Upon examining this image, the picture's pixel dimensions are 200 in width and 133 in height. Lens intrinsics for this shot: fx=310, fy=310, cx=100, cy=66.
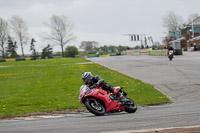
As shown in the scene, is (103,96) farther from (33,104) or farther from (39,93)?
(39,93)

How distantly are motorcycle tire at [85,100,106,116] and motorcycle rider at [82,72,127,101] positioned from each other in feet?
1.84

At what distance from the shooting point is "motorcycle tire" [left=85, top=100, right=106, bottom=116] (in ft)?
32.3

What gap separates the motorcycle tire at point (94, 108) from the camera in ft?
32.3

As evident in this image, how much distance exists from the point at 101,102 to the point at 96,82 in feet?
2.25

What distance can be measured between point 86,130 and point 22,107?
7117mm

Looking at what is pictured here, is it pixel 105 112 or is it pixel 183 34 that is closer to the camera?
pixel 105 112

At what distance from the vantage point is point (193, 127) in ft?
22.5


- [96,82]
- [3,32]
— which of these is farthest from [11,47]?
[96,82]

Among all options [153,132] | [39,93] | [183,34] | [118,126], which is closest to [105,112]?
[118,126]

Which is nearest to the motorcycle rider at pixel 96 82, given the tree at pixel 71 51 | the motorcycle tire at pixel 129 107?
the motorcycle tire at pixel 129 107

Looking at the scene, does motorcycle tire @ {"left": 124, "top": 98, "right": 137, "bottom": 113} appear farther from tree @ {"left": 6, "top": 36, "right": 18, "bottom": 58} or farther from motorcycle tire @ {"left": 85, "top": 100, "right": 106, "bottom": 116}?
tree @ {"left": 6, "top": 36, "right": 18, "bottom": 58}

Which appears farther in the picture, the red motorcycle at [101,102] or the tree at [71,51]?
the tree at [71,51]

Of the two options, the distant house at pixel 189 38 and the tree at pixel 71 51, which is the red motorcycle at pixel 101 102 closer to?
the distant house at pixel 189 38

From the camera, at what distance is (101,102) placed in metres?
A: 10.1
